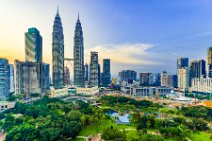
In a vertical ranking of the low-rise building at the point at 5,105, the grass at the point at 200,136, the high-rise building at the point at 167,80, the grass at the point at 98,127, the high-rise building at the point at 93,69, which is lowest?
the grass at the point at 200,136

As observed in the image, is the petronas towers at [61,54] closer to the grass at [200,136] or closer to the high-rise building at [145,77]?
the high-rise building at [145,77]

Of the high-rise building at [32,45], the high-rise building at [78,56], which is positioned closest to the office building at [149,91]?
the high-rise building at [78,56]

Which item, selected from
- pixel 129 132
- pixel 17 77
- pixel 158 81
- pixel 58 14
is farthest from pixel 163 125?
pixel 158 81

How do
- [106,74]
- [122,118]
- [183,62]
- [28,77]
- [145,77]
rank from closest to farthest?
[122,118]
[28,77]
[183,62]
[106,74]
[145,77]

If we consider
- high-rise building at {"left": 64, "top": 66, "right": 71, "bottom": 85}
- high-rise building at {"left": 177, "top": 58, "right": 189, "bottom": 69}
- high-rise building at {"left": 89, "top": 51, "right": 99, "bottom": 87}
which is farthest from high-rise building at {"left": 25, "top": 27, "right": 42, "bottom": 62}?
high-rise building at {"left": 177, "top": 58, "right": 189, "bottom": 69}

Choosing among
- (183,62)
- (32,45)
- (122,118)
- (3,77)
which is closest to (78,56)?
(32,45)

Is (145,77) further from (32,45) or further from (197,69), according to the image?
(32,45)
